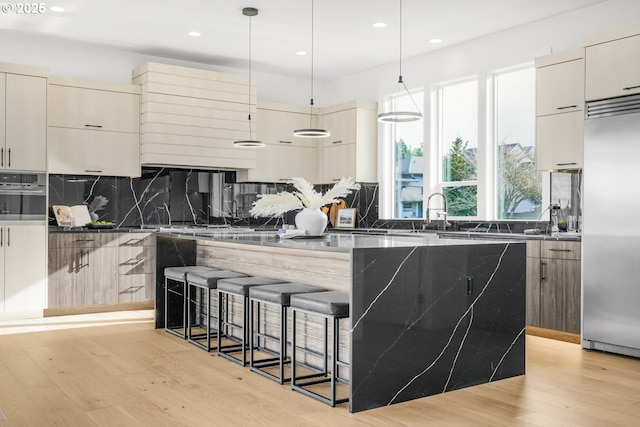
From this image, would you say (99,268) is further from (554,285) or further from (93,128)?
(554,285)

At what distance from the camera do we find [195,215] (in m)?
7.24

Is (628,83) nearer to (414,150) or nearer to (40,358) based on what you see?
(414,150)

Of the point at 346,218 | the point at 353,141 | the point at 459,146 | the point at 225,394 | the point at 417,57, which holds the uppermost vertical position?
the point at 417,57

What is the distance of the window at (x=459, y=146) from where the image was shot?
6410mm

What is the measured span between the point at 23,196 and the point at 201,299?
1.98 meters

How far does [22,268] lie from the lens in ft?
18.8

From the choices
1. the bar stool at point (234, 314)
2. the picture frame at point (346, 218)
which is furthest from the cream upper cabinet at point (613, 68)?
the picture frame at point (346, 218)

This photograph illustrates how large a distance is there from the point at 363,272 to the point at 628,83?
2.54 meters

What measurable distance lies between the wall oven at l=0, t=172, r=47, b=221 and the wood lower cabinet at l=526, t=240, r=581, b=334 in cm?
437

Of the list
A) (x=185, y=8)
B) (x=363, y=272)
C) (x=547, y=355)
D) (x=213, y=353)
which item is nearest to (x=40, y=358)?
(x=213, y=353)

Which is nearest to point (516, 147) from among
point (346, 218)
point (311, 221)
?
point (346, 218)

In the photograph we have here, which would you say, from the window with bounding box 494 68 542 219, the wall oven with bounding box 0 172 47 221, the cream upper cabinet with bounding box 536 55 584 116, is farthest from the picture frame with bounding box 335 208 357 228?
the wall oven with bounding box 0 172 47 221

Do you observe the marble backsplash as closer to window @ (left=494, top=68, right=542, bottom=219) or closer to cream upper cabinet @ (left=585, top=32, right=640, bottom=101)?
window @ (left=494, top=68, right=542, bottom=219)

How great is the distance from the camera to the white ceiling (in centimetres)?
526
